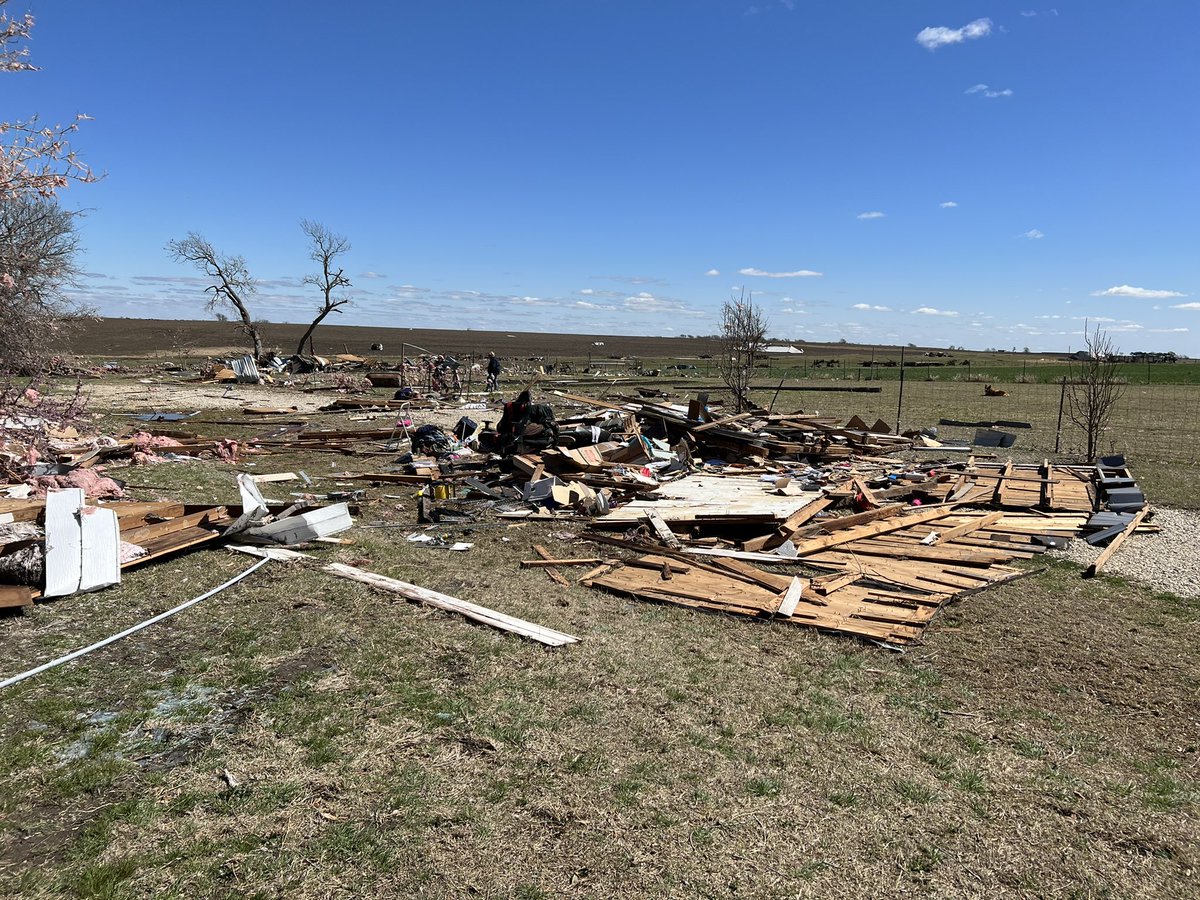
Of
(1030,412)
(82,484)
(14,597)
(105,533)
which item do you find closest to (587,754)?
(14,597)

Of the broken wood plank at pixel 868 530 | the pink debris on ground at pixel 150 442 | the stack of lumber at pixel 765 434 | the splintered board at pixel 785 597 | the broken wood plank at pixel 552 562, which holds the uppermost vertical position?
the stack of lumber at pixel 765 434

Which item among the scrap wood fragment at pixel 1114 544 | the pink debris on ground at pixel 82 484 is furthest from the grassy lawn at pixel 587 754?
the pink debris on ground at pixel 82 484

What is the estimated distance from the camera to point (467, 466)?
14.2 metres

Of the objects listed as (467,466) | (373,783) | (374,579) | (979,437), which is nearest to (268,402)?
(467,466)

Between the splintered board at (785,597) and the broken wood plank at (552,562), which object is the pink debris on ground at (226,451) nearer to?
the broken wood plank at (552,562)

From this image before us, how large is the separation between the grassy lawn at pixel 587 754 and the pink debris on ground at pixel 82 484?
403 centimetres

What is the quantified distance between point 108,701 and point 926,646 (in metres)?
6.19

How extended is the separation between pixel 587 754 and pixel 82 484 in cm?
907

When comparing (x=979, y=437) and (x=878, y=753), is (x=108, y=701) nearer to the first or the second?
(x=878, y=753)

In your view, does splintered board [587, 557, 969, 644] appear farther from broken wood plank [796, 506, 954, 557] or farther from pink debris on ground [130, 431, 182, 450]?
pink debris on ground [130, 431, 182, 450]

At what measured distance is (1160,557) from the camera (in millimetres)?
8750

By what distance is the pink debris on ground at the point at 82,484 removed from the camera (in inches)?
371

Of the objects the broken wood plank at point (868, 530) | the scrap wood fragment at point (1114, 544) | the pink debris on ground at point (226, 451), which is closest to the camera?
the scrap wood fragment at point (1114, 544)

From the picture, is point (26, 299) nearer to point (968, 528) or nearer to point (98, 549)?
point (98, 549)
